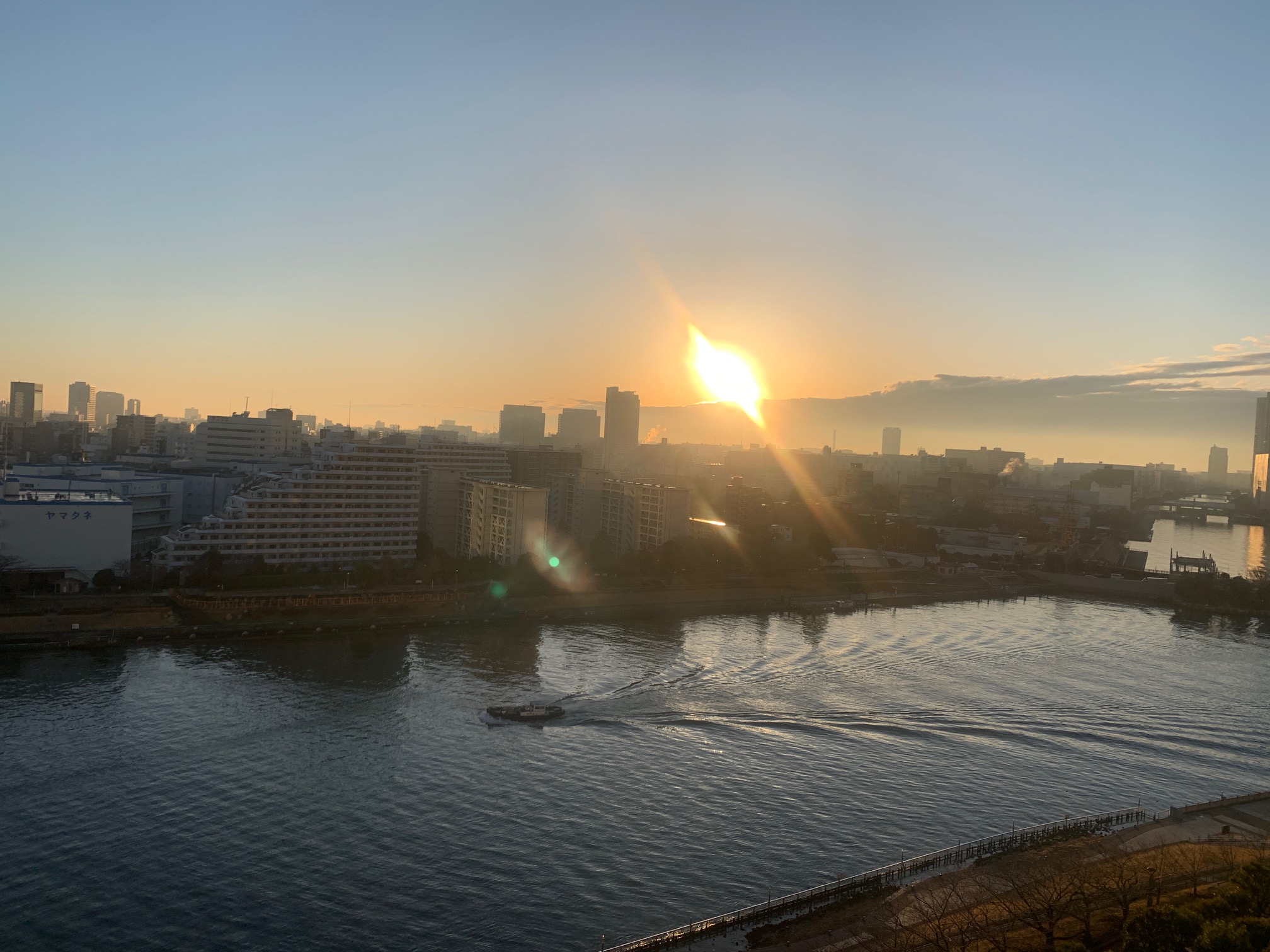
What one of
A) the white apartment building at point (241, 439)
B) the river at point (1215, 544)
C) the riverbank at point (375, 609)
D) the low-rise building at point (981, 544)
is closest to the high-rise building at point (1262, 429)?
the river at point (1215, 544)

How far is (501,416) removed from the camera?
4819cm

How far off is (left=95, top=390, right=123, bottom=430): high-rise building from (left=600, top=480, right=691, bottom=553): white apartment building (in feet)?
150

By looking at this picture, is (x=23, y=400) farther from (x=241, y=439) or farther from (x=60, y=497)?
(x=60, y=497)

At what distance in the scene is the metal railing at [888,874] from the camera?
3852 millimetres

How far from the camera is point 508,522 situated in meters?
13.4

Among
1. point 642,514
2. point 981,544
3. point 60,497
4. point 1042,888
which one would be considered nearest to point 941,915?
point 1042,888

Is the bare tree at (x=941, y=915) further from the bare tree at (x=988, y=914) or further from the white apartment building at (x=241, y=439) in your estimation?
the white apartment building at (x=241, y=439)

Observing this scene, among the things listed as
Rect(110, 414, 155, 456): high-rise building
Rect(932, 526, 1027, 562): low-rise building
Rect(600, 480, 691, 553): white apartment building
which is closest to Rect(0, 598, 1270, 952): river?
Rect(600, 480, 691, 553): white apartment building

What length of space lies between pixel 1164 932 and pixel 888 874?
1424 millimetres

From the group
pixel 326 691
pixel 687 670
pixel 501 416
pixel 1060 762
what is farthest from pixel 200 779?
pixel 501 416

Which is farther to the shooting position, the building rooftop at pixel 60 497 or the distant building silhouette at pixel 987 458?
the distant building silhouette at pixel 987 458

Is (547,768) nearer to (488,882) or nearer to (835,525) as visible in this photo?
(488,882)

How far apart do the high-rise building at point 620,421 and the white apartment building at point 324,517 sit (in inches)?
1375

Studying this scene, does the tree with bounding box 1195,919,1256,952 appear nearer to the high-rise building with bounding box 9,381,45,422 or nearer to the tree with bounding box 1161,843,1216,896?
the tree with bounding box 1161,843,1216,896
